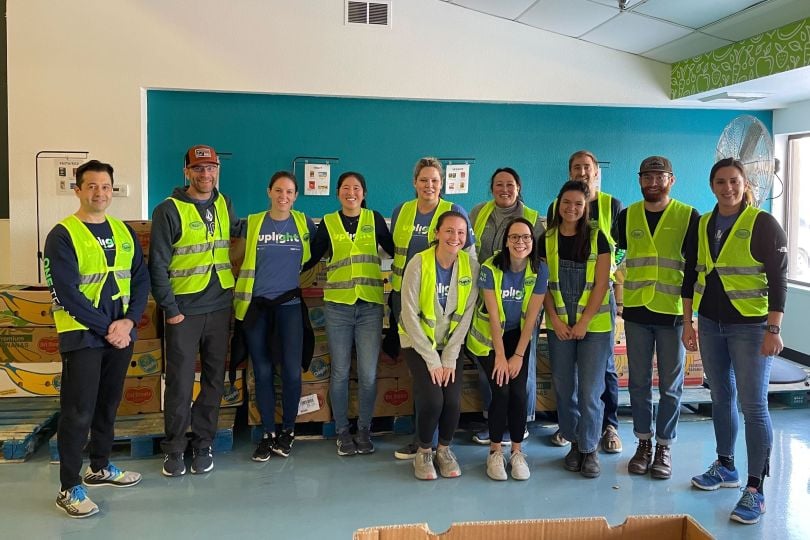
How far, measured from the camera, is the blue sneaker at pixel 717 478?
318 cm

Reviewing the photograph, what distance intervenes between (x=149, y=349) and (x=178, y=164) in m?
2.02

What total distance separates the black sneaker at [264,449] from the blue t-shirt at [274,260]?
823 millimetres

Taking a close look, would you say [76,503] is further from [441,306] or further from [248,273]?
[441,306]

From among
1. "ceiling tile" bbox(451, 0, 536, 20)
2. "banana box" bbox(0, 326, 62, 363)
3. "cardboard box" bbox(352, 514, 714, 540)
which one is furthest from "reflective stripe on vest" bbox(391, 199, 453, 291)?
"ceiling tile" bbox(451, 0, 536, 20)

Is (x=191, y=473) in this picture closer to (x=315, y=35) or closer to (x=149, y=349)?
(x=149, y=349)

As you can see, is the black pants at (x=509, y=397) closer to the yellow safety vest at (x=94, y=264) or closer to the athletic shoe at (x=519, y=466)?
the athletic shoe at (x=519, y=466)

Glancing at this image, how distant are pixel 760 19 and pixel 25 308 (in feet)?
17.0

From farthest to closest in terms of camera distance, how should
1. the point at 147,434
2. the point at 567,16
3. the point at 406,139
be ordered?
the point at 406,139, the point at 567,16, the point at 147,434

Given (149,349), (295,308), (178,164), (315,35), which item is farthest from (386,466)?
(315,35)

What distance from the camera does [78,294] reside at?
2.76 m

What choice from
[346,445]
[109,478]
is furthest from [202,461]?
[346,445]

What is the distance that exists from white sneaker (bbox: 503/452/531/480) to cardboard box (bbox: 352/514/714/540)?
182cm

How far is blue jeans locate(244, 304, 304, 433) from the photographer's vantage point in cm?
342

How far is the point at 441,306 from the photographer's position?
10.7ft
